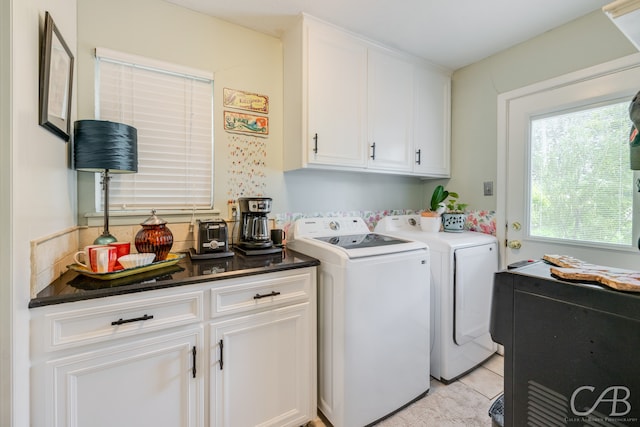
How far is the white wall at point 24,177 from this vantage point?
83cm

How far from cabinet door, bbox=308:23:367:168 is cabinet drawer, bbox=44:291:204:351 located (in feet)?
3.69

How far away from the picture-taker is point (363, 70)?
1992mm

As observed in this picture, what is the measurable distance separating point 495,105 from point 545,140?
48 centimetres

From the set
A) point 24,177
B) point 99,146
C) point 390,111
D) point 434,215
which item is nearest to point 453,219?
point 434,215

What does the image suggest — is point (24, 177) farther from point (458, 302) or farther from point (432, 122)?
point (432, 122)

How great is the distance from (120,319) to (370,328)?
1163 mm

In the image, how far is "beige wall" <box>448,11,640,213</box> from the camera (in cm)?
173

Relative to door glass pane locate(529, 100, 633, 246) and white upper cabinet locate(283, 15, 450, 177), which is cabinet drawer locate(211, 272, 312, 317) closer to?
white upper cabinet locate(283, 15, 450, 177)

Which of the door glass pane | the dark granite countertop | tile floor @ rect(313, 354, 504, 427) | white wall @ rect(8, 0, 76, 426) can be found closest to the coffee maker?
the dark granite countertop

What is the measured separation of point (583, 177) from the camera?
1786 mm
